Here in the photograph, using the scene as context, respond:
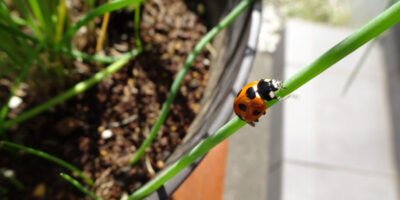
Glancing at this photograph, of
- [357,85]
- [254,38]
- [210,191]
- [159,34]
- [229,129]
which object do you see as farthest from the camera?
[357,85]

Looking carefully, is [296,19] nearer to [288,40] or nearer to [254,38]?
[288,40]

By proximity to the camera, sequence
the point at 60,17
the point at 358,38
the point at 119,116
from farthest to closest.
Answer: the point at 119,116 < the point at 60,17 < the point at 358,38

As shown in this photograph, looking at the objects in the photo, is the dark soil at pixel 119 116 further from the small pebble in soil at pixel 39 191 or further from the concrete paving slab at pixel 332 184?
the concrete paving slab at pixel 332 184

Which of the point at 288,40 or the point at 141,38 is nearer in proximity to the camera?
the point at 141,38

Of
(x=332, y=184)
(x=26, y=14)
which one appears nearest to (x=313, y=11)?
(x=332, y=184)

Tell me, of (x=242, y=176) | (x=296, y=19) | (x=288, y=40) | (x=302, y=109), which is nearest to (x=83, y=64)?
(x=242, y=176)

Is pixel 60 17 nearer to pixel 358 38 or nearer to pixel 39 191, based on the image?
pixel 39 191

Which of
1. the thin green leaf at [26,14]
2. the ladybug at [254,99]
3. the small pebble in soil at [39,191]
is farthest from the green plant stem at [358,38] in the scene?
the small pebble in soil at [39,191]
